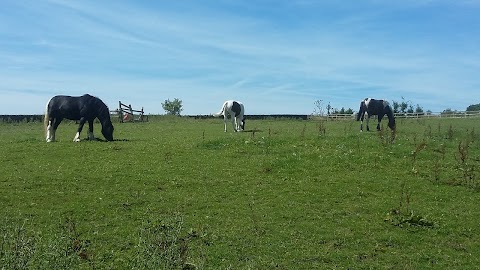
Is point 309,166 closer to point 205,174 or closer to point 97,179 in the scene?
point 205,174

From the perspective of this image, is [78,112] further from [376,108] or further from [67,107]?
[376,108]

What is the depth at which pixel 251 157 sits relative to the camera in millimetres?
17484

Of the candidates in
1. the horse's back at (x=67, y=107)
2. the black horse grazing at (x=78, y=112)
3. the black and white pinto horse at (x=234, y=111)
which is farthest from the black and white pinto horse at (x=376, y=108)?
the horse's back at (x=67, y=107)

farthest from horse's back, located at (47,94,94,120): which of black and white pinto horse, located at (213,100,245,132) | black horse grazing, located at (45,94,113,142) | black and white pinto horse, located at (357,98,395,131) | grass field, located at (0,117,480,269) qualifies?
black and white pinto horse, located at (357,98,395,131)

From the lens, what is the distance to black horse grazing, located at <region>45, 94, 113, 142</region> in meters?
23.0

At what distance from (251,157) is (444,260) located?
9.42 meters

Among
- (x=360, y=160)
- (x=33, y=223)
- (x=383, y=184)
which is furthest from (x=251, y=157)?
(x=33, y=223)

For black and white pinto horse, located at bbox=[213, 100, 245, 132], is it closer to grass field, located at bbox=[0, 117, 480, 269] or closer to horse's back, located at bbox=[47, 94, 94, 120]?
horse's back, located at bbox=[47, 94, 94, 120]

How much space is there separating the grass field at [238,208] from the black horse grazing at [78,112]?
4.04m

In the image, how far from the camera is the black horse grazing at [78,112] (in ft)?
75.6

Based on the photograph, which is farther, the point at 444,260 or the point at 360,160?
the point at 360,160

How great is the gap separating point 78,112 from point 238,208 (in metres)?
14.4

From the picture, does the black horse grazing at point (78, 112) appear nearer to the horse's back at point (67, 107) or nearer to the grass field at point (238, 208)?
the horse's back at point (67, 107)

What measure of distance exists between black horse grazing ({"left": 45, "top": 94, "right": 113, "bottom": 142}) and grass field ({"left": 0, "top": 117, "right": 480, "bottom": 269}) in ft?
13.3
